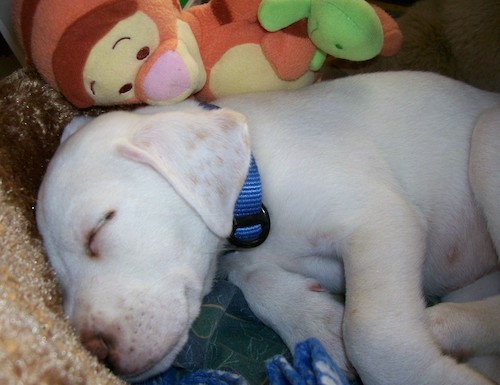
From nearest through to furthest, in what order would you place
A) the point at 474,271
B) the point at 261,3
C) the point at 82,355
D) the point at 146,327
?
the point at 82,355 → the point at 146,327 → the point at 261,3 → the point at 474,271

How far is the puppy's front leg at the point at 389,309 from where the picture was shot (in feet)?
5.51

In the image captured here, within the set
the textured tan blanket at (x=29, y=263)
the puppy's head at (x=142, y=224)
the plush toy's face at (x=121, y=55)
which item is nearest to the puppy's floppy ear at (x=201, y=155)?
the puppy's head at (x=142, y=224)

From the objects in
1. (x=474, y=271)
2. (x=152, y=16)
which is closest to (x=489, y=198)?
(x=474, y=271)

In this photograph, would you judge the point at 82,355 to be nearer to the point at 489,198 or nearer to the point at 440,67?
the point at 489,198

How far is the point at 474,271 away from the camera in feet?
7.33

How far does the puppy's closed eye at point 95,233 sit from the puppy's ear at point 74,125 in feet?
2.09

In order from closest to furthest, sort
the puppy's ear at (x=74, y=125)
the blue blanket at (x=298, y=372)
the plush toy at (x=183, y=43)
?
the blue blanket at (x=298, y=372), the plush toy at (x=183, y=43), the puppy's ear at (x=74, y=125)

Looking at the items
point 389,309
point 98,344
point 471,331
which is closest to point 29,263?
point 98,344

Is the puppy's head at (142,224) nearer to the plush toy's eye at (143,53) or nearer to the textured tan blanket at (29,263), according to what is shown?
the textured tan blanket at (29,263)

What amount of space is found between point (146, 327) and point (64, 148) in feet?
2.01

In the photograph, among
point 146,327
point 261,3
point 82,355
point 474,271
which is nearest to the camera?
point 82,355

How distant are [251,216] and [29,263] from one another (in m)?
0.66

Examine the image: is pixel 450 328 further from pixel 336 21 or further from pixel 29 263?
pixel 29 263

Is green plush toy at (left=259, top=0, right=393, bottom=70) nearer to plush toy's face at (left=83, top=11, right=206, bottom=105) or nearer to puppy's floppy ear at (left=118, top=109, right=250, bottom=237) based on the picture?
plush toy's face at (left=83, top=11, right=206, bottom=105)
